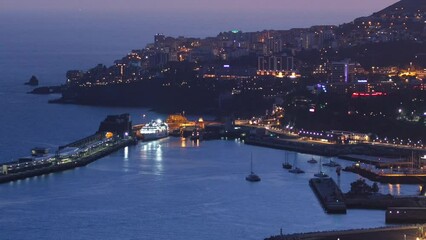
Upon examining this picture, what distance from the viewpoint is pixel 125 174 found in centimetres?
1502

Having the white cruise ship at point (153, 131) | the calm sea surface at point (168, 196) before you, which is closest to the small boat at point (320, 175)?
the calm sea surface at point (168, 196)

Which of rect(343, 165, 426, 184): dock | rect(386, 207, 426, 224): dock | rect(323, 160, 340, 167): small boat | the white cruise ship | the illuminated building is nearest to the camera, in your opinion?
rect(386, 207, 426, 224): dock

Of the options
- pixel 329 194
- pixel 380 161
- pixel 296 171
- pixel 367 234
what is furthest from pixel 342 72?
pixel 367 234

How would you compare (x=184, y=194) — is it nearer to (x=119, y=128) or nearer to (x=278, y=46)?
(x=119, y=128)

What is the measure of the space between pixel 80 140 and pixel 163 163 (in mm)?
2171

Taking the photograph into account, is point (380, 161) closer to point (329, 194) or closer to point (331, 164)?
point (331, 164)

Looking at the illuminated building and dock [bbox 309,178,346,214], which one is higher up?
the illuminated building

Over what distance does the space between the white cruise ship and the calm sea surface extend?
24cm

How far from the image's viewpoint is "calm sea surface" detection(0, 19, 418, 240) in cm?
1175

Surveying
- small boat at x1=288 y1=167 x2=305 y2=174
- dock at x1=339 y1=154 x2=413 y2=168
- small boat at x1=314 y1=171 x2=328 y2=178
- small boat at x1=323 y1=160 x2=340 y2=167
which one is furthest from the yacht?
small boat at x1=314 y1=171 x2=328 y2=178

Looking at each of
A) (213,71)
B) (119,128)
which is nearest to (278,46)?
(213,71)

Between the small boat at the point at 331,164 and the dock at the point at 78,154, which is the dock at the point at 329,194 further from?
the dock at the point at 78,154

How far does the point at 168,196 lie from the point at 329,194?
1.51 m

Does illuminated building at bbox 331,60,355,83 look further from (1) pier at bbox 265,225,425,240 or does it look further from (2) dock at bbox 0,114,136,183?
(1) pier at bbox 265,225,425,240
